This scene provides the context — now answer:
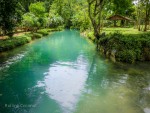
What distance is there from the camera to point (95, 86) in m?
12.0

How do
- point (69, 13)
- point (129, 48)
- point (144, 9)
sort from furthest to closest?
point (69, 13) < point (144, 9) < point (129, 48)

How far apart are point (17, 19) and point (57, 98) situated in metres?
11.0

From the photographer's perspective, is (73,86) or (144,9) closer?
(73,86)

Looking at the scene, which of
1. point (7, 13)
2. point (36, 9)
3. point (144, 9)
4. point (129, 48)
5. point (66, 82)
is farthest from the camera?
point (36, 9)

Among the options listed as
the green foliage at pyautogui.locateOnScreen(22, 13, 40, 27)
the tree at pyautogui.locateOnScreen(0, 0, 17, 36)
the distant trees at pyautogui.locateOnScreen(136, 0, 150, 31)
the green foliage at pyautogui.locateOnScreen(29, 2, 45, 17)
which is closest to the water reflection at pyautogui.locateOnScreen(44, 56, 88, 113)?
the tree at pyautogui.locateOnScreen(0, 0, 17, 36)

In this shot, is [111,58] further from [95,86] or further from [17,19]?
[17,19]

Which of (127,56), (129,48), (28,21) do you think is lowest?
(127,56)

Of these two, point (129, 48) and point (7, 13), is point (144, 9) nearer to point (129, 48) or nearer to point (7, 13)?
point (129, 48)

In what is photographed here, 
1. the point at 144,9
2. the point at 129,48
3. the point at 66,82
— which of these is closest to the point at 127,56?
the point at 129,48

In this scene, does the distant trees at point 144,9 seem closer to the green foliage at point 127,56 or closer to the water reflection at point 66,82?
the green foliage at point 127,56

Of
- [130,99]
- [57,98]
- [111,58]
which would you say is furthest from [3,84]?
[111,58]

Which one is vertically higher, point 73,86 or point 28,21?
point 28,21

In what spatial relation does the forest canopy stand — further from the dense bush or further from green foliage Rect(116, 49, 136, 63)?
green foliage Rect(116, 49, 136, 63)

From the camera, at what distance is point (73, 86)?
38.7 feet
